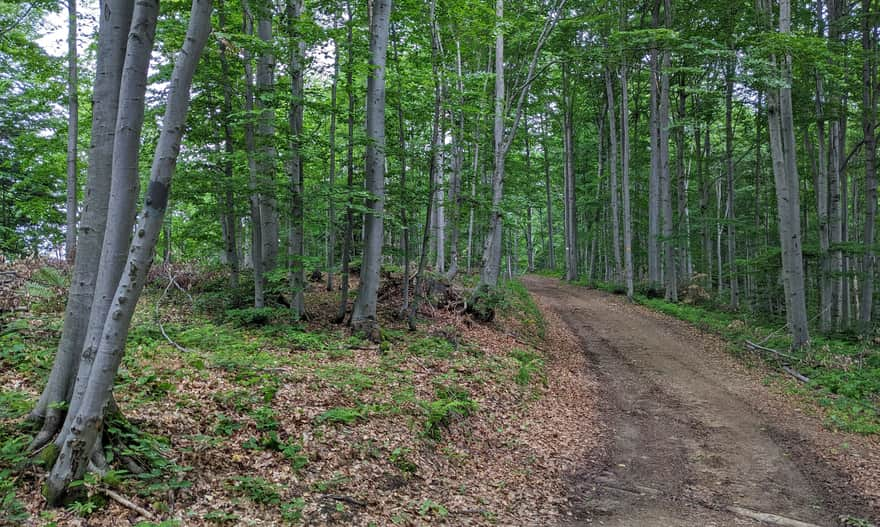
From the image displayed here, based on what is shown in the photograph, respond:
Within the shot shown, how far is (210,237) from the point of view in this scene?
11.3 m

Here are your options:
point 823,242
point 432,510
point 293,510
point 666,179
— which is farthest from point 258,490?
point 666,179

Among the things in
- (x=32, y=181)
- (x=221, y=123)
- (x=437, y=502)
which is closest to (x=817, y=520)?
(x=437, y=502)

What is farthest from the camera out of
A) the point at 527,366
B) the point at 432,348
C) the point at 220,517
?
the point at 527,366

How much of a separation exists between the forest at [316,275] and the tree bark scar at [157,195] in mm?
29

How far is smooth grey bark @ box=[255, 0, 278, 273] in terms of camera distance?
342 inches

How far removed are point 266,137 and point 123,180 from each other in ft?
18.8

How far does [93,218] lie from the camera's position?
3.97 metres

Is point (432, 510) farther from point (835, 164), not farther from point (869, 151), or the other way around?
point (835, 164)

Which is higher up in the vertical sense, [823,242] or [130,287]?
[823,242]

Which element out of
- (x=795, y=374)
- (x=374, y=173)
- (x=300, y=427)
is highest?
(x=374, y=173)

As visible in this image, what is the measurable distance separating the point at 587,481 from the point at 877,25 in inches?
686

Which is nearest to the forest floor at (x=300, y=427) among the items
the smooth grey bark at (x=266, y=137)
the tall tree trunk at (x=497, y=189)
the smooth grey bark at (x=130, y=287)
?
the smooth grey bark at (x=130, y=287)

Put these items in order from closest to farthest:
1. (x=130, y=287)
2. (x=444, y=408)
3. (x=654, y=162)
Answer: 1. (x=130, y=287)
2. (x=444, y=408)
3. (x=654, y=162)

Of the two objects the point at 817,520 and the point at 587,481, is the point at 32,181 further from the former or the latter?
the point at 817,520
